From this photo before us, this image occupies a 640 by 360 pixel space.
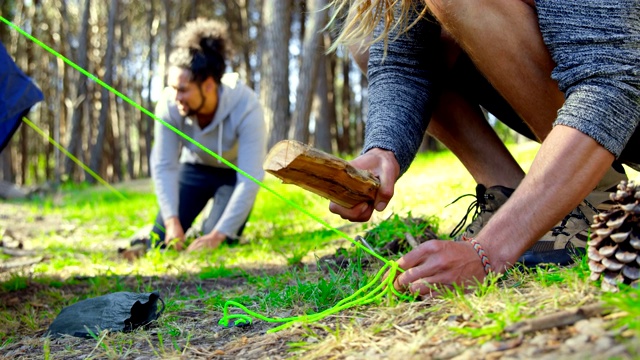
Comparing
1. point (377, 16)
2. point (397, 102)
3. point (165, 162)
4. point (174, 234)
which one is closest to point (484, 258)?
point (397, 102)

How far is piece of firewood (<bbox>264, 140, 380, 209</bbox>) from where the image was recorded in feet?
5.03

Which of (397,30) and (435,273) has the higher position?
(397,30)

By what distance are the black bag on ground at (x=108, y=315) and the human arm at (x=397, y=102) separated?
71 cm

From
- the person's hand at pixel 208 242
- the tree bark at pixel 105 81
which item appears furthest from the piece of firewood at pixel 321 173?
the tree bark at pixel 105 81

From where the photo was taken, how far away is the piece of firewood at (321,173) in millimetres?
1532

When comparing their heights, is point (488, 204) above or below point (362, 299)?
above

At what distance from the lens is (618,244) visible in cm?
134

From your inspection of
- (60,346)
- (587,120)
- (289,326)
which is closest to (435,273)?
(289,326)

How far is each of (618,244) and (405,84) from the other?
3.04 feet

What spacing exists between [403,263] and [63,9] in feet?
44.3

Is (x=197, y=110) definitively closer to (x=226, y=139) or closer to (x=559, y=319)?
(x=226, y=139)

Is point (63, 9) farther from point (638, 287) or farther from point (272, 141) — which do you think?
point (638, 287)

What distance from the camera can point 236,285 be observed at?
2.61 m

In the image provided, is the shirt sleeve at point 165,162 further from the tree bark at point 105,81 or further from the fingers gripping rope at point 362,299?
the tree bark at point 105,81
